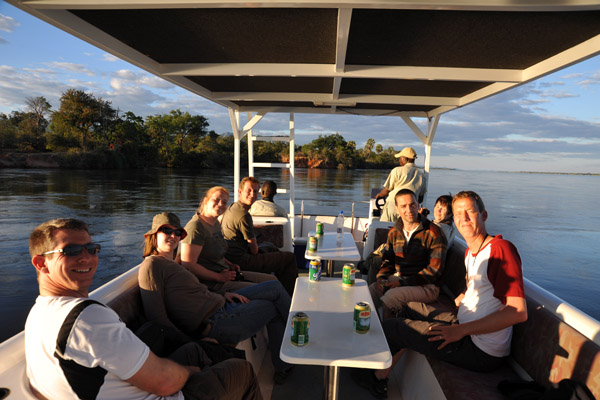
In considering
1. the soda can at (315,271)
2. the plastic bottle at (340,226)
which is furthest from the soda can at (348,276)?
the plastic bottle at (340,226)

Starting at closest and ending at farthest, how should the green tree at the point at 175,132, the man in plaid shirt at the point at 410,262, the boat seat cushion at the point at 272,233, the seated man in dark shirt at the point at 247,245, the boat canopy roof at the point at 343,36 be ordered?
the boat canopy roof at the point at 343,36 → the man in plaid shirt at the point at 410,262 → the seated man in dark shirt at the point at 247,245 → the boat seat cushion at the point at 272,233 → the green tree at the point at 175,132

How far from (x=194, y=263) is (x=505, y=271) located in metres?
1.82

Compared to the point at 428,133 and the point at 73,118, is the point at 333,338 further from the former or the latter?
the point at 73,118

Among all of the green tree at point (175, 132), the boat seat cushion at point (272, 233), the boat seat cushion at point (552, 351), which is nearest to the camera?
the boat seat cushion at point (552, 351)

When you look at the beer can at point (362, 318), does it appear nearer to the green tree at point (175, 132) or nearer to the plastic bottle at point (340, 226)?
the plastic bottle at point (340, 226)

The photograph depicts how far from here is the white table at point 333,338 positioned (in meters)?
1.43

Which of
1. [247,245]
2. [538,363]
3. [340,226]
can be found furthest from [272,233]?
[538,363]

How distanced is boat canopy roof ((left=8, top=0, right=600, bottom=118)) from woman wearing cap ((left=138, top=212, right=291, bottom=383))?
123cm

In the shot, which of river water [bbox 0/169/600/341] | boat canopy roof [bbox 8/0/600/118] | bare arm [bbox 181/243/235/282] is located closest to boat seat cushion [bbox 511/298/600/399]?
boat canopy roof [bbox 8/0/600/118]

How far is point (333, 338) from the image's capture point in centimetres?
160

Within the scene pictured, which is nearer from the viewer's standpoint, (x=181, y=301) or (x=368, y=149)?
(x=181, y=301)

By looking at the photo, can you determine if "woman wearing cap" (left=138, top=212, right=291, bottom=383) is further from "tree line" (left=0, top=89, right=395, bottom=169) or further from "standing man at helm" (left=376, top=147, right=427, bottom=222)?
"tree line" (left=0, top=89, right=395, bottom=169)

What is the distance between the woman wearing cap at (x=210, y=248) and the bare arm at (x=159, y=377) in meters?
1.04

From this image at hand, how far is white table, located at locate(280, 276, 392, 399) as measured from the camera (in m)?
1.43
